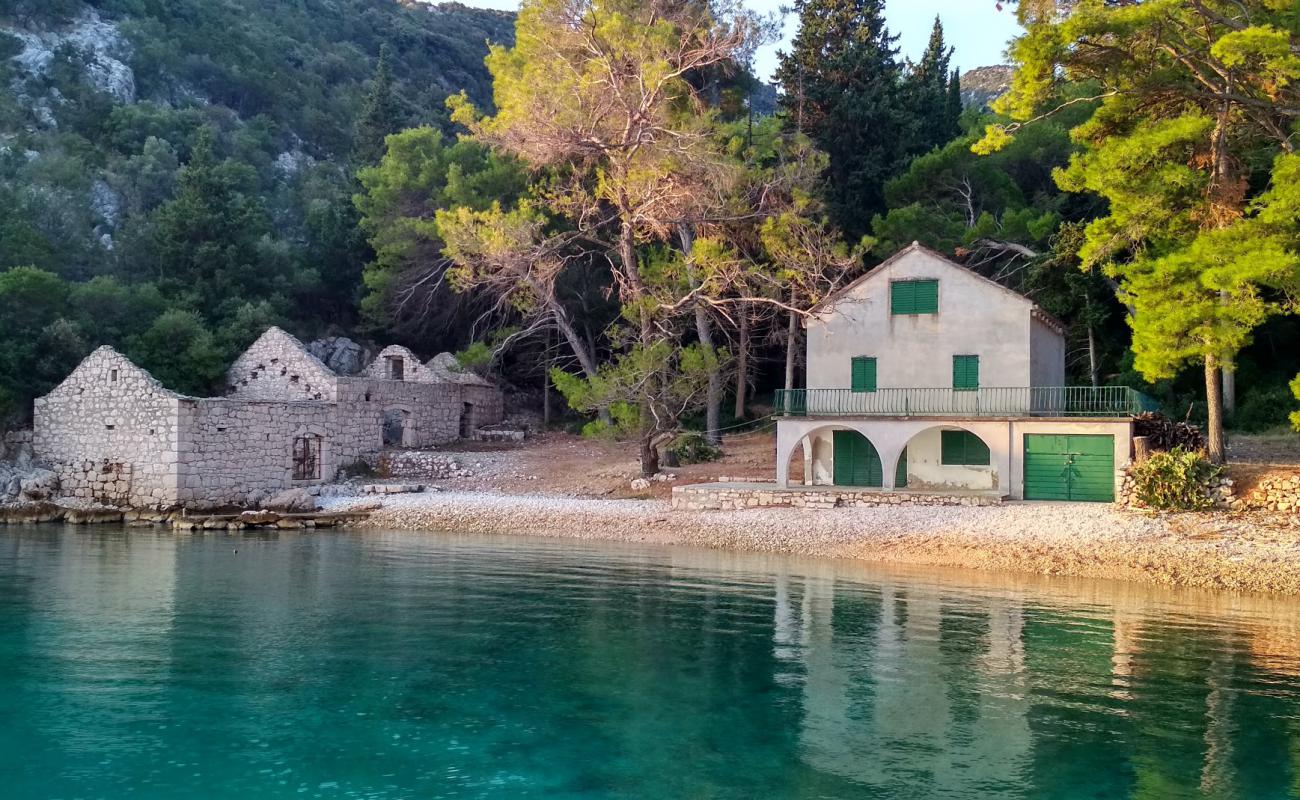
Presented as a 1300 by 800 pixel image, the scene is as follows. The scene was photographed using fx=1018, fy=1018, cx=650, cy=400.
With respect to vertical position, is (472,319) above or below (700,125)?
below

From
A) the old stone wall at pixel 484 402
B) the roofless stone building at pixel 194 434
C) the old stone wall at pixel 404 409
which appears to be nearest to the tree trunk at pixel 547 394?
the old stone wall at pixel 484 402

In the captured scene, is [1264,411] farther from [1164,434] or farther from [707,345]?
[707,345]

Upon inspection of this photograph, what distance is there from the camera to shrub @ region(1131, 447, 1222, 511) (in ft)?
68.2

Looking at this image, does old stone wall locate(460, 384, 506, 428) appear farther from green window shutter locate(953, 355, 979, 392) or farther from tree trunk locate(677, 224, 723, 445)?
green window shutter locate(953, 355, 979, 392)

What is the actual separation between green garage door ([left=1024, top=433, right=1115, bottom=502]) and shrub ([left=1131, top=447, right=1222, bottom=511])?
78.4 inches

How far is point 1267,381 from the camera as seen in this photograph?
3200 cm

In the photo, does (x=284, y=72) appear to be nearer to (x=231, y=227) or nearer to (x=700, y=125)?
(x=231, y=227)

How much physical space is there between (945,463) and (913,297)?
14.2 feet

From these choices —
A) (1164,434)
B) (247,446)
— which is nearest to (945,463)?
(1164,434)

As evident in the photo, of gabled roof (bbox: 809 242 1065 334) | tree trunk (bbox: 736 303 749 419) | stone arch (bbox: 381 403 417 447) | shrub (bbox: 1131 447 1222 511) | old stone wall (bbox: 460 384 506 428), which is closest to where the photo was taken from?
shrub (bbox: 1131 447 1222 511)

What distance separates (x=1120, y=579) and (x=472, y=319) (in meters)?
29.9

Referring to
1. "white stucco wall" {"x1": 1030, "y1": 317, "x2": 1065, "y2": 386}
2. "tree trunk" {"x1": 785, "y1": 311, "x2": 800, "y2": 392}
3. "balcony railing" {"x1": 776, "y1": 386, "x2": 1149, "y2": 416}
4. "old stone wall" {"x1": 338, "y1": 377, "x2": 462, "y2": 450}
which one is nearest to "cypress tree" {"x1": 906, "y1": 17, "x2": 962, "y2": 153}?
"tree trunk" {"x1": 785, "y1": 311, "x2": 800, "y2": 392}

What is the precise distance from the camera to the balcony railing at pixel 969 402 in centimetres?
2420

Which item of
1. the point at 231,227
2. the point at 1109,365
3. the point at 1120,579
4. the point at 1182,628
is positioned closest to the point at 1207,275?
the point at 1120,579
